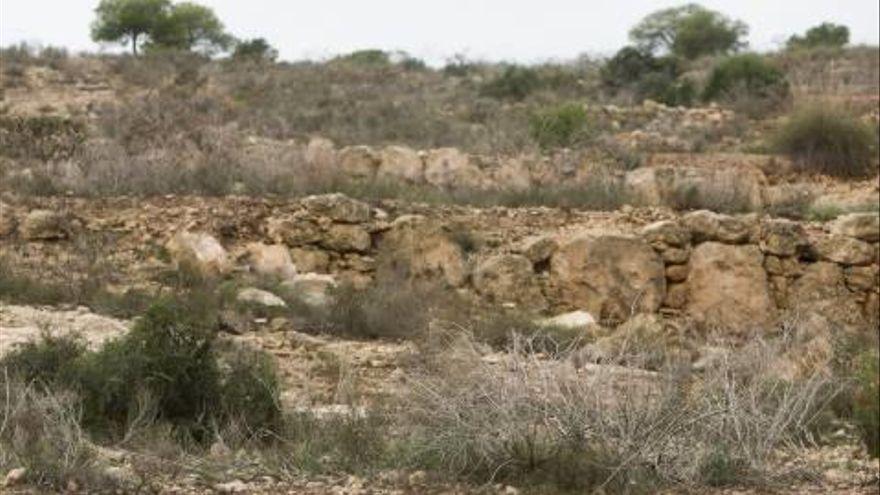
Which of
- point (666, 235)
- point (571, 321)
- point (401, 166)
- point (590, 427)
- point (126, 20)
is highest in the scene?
point (126, 20)

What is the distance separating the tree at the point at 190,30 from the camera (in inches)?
1241

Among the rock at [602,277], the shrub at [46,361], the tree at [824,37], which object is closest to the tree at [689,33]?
the tree at [824,37]

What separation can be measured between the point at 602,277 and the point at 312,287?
2.92 m

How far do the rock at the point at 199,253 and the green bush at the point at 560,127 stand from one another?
317 inches

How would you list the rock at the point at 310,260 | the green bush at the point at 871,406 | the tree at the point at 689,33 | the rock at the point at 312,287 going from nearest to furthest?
1. the green bush at the point at 871,406
2. the rock at the point at 312,287
3. the rock at the point at 310,260
4. the tree at the point at 689,33

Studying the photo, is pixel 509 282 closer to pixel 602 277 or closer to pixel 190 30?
pixel 602 277

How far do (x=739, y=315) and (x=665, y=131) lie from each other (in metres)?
9.79

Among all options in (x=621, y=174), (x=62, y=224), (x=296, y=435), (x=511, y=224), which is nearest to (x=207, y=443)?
(x=296, y=435)

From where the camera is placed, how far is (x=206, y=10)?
3366cm

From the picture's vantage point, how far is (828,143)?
17891 millimetres

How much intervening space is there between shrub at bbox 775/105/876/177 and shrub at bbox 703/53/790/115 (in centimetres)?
462

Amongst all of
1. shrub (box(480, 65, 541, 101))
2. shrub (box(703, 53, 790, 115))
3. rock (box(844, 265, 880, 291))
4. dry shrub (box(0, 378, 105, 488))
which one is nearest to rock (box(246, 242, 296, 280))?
dry shrub (box(0, 378, 105, 488))

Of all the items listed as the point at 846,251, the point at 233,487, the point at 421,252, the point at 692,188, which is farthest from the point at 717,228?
the point at 233,487

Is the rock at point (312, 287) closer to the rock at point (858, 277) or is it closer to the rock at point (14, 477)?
the rock at point (14, 477)
